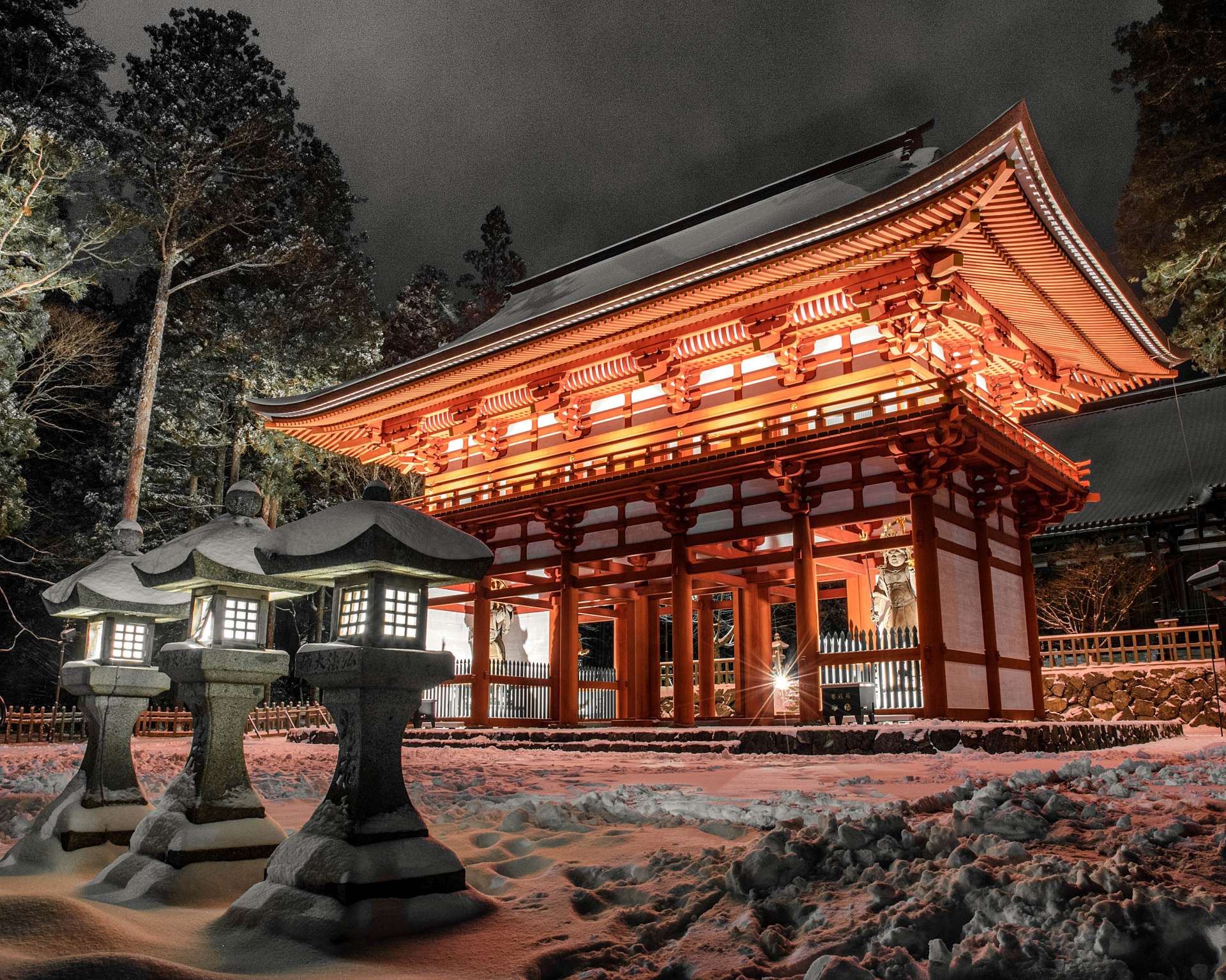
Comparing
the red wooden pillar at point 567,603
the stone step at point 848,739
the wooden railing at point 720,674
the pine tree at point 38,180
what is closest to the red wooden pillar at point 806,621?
the stone step at point 848,739

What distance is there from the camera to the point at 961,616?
40.5 feet

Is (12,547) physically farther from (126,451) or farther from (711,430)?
(711,430)

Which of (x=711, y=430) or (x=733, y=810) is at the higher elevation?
(x=711, y=430)

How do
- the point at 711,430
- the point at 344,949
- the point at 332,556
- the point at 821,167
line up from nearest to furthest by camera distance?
the point at 344,949
the point at 332,556
the point at 711,430
the point at 821,167

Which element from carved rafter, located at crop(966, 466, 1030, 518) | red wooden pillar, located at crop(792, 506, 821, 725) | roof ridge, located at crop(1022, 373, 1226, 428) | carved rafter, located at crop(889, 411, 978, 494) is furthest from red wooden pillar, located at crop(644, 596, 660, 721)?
roof ridge, located at crop(1022, 373, 1226, 428)

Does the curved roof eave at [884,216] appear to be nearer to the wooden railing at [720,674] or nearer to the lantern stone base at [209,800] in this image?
the lantern stone base at [209,800]

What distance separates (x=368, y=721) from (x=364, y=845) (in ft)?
1.80

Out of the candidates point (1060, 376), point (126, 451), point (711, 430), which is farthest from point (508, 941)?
point (126, 451)

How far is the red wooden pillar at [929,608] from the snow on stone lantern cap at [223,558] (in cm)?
867

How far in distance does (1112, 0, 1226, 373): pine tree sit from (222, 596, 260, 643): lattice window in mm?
16073

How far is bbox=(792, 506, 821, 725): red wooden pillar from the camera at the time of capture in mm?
12141

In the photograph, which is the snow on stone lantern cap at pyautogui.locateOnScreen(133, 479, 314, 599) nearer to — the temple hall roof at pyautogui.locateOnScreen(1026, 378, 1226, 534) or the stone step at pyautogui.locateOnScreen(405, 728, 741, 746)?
the stone step at pyautogui.locateOnScreen(405, 728, 741, 746)

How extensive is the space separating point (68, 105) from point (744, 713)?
24868 millimetres

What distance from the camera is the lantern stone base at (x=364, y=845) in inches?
144
